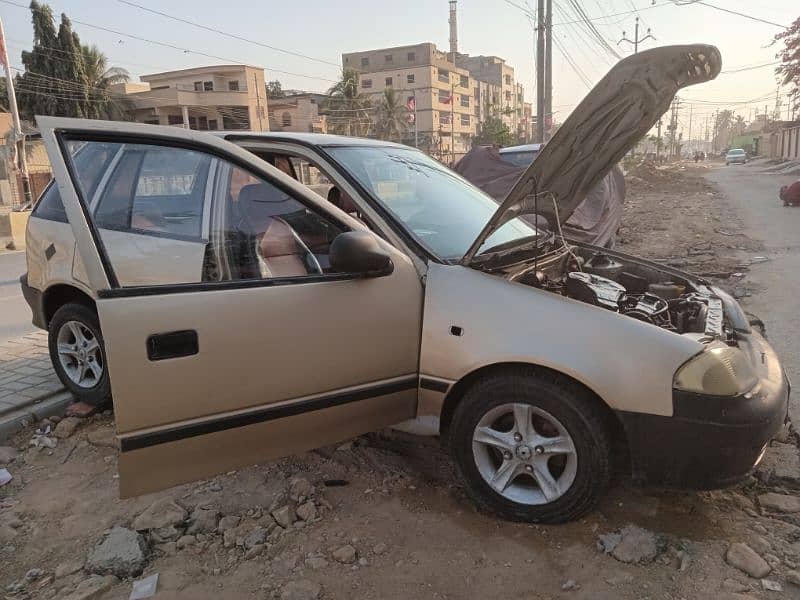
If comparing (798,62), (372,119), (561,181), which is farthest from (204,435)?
(372,119)

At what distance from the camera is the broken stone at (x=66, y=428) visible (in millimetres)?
3879

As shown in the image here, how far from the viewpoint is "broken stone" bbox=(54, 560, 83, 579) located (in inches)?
102

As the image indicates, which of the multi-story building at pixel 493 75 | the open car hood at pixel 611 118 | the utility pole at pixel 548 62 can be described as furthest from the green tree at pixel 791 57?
the multi-story building at pixel 493 75

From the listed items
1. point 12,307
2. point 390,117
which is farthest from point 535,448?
point 390,117

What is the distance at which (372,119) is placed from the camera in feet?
207

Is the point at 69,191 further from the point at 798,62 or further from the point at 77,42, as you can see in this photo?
the point at 77,42

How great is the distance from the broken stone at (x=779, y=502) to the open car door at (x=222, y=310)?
1.77 meters

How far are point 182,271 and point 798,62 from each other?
141 ft

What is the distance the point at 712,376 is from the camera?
243 centimetres

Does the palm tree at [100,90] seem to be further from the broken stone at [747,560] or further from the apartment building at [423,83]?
the broken stone at [747,560]

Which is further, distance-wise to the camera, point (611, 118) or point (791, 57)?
point (791, 57)

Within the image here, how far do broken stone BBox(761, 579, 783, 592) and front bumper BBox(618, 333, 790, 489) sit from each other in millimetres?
383

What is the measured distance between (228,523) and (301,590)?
64cm

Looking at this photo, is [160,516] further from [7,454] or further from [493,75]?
[493,75]
